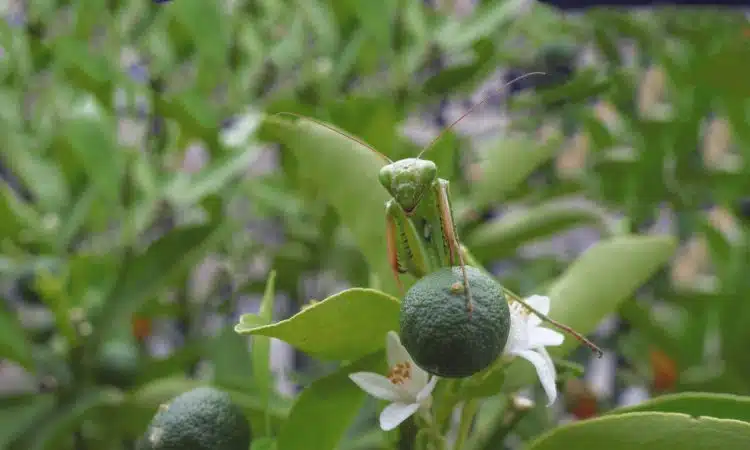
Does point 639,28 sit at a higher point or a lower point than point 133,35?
lower

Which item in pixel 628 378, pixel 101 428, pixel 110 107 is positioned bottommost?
pixel 628 378

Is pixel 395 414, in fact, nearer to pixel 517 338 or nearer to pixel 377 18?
pixel 517 338

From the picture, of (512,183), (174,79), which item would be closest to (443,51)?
(512,183)

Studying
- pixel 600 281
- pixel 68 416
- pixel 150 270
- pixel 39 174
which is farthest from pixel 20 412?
pixel 600 281

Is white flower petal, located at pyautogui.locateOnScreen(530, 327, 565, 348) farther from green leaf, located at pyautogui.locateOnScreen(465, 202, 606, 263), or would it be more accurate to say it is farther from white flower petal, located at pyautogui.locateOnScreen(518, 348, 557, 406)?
green leaf, located at pyautogui.locateOnScreen(465, 202, 606, 263)

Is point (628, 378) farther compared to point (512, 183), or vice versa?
point (628, 378)

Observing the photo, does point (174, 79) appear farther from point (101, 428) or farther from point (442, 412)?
point (442, 412)

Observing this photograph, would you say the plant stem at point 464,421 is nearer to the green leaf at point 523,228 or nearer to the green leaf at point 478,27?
the green leaf at point 523,228
